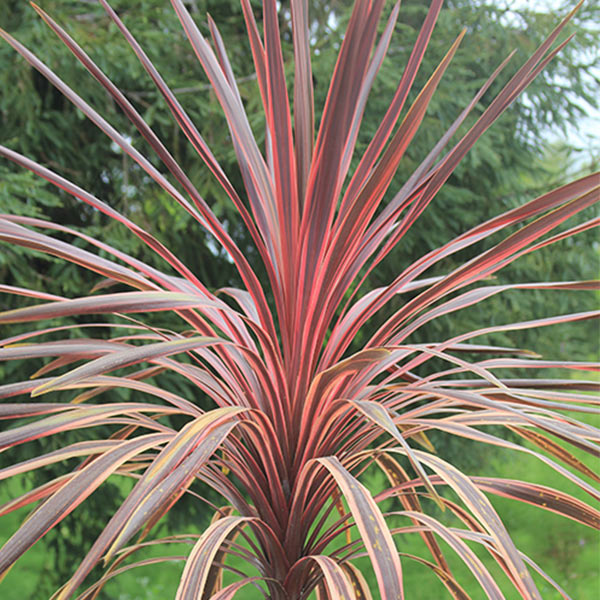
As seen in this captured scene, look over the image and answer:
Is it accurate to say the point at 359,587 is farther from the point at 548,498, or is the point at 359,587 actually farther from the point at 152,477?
the point at 152,477

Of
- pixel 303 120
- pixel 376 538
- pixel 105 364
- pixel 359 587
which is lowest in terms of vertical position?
pixel 359 587

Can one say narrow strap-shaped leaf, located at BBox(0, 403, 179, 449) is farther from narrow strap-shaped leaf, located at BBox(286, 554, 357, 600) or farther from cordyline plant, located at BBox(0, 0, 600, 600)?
narrow strap-shaped leaf, located at BBox(286, 554, 357, 600)

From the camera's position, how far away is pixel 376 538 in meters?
0.52

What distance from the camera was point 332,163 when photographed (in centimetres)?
67

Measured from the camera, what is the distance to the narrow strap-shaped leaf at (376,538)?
49 cm

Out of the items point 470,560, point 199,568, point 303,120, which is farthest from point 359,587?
point 303,120

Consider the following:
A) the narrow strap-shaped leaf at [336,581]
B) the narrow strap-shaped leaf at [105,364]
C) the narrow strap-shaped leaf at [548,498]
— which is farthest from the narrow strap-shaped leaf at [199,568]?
the narrow strap-shaped leaf at [548,498]

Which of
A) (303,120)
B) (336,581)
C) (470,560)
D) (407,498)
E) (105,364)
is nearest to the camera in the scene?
(105,364)

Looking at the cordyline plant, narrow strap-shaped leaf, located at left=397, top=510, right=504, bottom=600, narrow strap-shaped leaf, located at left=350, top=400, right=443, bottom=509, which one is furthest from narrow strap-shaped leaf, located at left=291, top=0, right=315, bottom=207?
narrow strap-shaped leaf, located at left=397, top=510, right=504, bottom=600

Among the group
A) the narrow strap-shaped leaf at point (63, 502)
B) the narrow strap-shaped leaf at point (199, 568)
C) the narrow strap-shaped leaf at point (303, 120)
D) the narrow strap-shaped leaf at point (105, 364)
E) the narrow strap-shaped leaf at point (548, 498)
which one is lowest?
the narrow strap-shaped leaf at point (199, 568)

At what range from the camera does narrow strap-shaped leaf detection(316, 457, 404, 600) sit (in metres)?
0.49

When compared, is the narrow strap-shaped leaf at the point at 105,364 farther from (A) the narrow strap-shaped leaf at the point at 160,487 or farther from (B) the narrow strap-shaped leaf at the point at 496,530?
(B) the narrow strap-shaped leaf at the point at 496,530

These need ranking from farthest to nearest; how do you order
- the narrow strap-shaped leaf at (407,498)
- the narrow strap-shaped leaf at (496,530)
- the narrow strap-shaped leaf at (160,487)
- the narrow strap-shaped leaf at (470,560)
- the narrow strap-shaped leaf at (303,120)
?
the narrow strap-shaped leaf at (407,498) < the narrow strap-shaped leaf at (303,120) < the narrow strap-shaped leaf at (470,560) < the narrow strap-shaped leaf at (496,530) < the narrow strap-shaped leaf at (160,487)

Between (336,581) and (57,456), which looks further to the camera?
(57,456)
